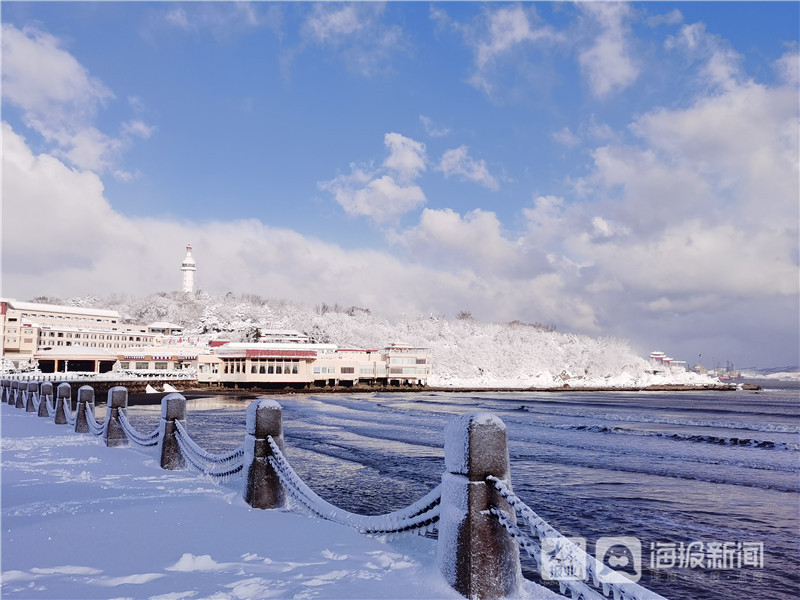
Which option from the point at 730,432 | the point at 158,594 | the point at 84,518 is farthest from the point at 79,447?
the point at 730,432

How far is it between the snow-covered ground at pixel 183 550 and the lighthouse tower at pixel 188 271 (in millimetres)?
171990

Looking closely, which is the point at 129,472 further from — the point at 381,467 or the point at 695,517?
the point at 695,517

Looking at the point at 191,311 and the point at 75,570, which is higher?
the point at 191,311

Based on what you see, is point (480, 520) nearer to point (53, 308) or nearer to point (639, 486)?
point (639, 486)

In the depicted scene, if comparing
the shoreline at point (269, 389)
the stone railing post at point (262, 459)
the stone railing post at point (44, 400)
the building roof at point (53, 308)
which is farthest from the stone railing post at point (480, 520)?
the building roof at point (53, 308)

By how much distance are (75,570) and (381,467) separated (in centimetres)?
1383

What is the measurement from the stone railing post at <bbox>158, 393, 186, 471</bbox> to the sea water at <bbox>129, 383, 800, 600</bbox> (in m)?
4.25

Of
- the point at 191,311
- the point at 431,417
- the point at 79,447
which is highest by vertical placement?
the point at 191,311

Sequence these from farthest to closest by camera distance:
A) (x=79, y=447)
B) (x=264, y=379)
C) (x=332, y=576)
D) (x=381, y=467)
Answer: (x=264, y=379), (x=381, y=467), (x=79, y=447), (x=332, y=576)

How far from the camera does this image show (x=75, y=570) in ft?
14.7

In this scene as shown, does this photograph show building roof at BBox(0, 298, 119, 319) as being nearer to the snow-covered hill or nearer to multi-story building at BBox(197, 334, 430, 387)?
the snow-covered hill

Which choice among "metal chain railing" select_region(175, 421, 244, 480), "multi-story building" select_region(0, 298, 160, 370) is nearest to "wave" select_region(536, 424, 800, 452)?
"metal chain railing" select_region(175, 421, 244, 480)

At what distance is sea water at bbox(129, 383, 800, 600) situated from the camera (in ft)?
30.1

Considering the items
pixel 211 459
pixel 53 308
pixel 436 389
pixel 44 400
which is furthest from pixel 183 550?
pixel 53 308
